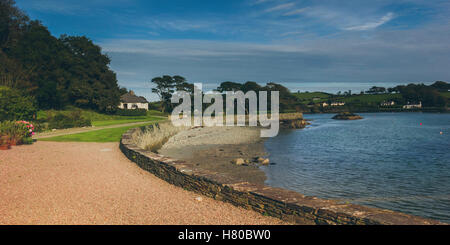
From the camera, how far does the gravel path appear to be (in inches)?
206

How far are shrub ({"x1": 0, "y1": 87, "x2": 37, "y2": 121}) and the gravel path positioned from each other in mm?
11014

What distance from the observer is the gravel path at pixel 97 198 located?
17.1ft

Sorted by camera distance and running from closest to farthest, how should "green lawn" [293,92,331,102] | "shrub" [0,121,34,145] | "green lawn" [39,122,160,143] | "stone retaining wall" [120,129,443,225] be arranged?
"stone retaining wall" [120,129,443,225] < "shrub" [0,121,34,145] < "green lawn" [39,122,160,143] < "green lawn" [293,92,331,102]

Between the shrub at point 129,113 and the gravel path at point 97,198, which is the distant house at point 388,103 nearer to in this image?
the shrub at point 129,113

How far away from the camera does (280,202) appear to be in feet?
16.8

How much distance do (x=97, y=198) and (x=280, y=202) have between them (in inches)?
161

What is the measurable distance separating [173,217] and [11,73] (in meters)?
36.0

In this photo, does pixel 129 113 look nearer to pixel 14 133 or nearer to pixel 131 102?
pixel 131 102

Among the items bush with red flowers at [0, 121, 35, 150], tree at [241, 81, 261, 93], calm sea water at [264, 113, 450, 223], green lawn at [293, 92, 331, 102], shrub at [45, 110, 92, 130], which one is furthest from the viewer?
green lawn at [293, 92, 331, 102]

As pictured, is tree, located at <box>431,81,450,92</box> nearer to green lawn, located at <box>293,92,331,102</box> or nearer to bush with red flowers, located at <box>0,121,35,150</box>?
green lawn, located at <box>293,92,331,102</box>

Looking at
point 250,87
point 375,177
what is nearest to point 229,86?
point 250,87

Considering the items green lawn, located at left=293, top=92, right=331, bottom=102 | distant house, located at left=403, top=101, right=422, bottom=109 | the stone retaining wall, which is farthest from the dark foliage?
distant house, located at left=403, top=101, right=422, bottom=109

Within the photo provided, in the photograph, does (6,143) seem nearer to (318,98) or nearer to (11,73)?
(11,73)
